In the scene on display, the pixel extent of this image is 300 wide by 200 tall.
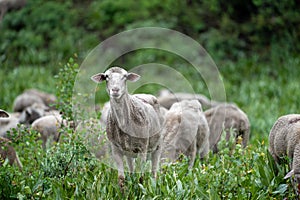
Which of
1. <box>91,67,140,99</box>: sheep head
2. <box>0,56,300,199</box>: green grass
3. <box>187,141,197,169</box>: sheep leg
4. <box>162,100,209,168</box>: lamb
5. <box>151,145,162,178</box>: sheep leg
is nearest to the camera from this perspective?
<box>91,67,140,99</box>: sheep head

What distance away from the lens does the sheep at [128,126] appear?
21.6 ft

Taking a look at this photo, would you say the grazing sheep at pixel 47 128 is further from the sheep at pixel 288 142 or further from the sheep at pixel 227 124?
the sheep at pixel 288 142

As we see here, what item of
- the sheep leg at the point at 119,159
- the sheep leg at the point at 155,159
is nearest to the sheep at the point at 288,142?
the sheep leg at the point at 155,159

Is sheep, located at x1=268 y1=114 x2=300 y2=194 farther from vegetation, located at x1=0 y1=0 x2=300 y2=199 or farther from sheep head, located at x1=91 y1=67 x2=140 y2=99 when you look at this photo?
sheep head, located at x1=91 y1=67 x2=140 y2=99

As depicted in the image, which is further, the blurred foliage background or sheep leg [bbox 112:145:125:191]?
the blurred foliage background

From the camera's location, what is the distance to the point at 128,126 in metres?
6.76

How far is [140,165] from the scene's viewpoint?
7.08 m

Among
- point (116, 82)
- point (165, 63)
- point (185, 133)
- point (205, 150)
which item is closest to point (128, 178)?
point (116, 82)

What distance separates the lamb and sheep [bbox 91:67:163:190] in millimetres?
1160

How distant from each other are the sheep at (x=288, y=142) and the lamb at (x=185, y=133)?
1499mm

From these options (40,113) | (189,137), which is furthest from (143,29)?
(189,137)

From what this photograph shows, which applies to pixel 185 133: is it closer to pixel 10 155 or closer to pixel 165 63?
pixel 10 155

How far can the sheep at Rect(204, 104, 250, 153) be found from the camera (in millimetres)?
9734

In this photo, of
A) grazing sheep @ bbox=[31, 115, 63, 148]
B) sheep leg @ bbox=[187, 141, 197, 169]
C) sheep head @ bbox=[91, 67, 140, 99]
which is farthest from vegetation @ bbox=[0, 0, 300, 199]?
sheep head @ bbox=[91, 67, 140, 99]
